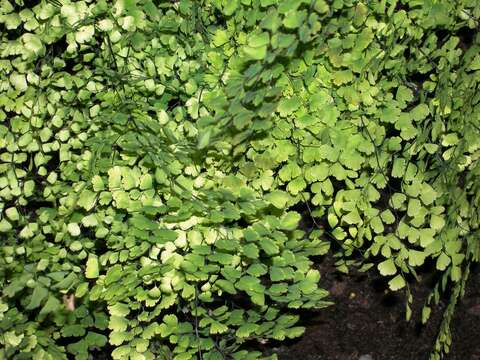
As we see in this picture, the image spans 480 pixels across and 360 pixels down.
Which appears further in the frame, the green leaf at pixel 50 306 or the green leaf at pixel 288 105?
the green leaf at pixel 50 306

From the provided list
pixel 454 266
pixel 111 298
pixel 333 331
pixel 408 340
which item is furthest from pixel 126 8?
pixel 408 340

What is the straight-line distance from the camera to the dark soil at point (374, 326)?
2.45 meters

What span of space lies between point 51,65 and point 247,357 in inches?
43.2

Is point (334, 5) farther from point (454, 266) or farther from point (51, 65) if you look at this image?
point (51, 65)

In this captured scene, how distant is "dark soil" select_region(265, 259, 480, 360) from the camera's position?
245 cm

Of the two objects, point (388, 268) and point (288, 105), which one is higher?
point (288, 105)

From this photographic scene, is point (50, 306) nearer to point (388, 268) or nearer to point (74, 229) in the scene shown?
point (74, 229)

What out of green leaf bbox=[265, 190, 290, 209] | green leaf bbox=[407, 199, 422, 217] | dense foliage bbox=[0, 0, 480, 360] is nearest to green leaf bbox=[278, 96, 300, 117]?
dense foliage bbox=[0, 0, 480, 360]

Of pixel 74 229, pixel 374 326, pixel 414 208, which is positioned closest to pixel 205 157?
pixel 74 229

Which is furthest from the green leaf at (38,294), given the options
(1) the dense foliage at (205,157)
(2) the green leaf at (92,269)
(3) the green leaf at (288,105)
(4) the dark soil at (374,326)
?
(4) the dark soil at (374,326)

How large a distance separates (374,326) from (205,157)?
1.30 m

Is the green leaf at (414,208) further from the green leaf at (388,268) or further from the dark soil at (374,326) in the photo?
the dark soil at (374,326)

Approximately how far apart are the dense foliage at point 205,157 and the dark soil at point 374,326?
0.68m

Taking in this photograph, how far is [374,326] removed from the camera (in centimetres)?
252
